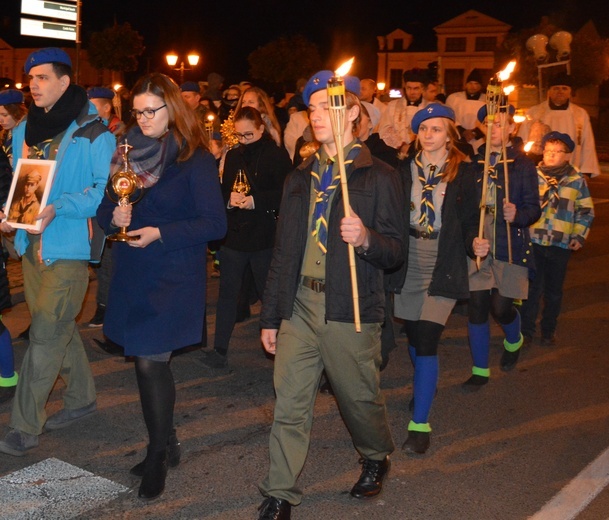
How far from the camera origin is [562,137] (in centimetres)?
739

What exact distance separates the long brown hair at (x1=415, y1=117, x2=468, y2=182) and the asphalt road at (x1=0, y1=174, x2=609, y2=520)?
5.45 feet

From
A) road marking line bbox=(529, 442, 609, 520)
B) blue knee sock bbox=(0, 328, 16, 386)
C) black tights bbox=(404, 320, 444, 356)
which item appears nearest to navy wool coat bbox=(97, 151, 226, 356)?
black tights bbox=(404, 320, 444, 356)

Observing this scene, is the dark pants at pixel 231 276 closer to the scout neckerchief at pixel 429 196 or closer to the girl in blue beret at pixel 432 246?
the girl in blue beret at pixel 432 246

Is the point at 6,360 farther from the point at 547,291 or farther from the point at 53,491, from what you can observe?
the point at 547,291

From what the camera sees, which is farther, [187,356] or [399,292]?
[187,356]

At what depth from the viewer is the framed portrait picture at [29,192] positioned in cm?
462

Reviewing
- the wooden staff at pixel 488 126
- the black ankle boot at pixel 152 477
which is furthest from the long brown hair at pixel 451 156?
the black ankle boot at pixel 152 477

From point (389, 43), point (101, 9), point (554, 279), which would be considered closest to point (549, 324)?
point (554, 279)

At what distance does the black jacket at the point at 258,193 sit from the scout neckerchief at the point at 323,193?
2442 millimetres

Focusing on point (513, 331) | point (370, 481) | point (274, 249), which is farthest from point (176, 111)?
point (513, 331)

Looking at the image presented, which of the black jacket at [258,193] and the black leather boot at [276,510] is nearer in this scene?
the black leather boot at [276,510]

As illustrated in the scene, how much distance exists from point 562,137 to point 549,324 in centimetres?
171

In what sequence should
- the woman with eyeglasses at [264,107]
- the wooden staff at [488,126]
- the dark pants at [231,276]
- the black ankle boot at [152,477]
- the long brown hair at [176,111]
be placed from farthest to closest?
the woman with eyeglasses at [264,107], the dark pants at [231,276], the wooden staff at [488,126], the black ankle boot at [152,477], the long brown hair at [176,111]

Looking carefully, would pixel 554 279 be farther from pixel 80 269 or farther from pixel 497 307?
pixel 80 269
